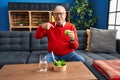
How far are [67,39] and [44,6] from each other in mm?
2472

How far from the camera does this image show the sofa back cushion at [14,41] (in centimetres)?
265

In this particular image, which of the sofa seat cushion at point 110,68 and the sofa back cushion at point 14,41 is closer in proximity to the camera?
the sofa seat cushion at point 110,68

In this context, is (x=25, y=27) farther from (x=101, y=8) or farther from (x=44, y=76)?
(x=44, y=76)

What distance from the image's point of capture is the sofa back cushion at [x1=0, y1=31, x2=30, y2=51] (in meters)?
2.65

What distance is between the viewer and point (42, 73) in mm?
1365

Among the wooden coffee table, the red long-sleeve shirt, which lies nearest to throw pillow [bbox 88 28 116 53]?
the red long-sleeve shirt

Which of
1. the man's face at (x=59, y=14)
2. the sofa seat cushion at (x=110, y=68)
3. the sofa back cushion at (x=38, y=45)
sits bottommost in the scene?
the sofa seat cushion at (x=110, y=68)

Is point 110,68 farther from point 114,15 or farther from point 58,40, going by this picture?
point 114,15

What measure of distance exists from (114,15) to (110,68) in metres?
2.51

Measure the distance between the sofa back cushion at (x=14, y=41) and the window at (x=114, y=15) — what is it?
211cm

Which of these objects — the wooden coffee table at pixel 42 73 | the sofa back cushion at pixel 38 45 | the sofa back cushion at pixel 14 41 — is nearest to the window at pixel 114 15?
the sofa back cushion at pixel 38 45

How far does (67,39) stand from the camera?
2129 mm

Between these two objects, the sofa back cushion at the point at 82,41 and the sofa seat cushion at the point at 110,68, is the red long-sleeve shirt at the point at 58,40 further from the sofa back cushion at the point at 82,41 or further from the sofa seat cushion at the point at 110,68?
the sofa back cushion at the point at 82,41

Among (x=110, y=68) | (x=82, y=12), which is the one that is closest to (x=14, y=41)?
(x=110, y=68)
